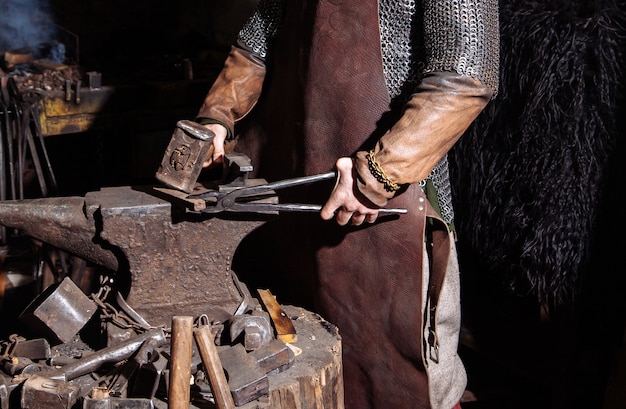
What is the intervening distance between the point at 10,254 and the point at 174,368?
337 cm

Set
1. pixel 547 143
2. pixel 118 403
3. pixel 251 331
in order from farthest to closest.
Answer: pixel 547 143 < pixel 251 331 < pixel 118 403

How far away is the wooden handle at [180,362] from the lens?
6.45ft

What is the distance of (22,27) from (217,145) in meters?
3.03

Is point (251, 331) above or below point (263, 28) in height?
below

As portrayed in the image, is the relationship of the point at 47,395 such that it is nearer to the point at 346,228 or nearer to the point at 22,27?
the point at 346,228

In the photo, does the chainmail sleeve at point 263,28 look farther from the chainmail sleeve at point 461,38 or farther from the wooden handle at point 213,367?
the wooden handle at point 213,367

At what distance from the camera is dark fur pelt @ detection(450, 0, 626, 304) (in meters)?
3.17

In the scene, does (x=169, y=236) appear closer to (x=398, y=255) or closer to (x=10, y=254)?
(x=398, y=255)

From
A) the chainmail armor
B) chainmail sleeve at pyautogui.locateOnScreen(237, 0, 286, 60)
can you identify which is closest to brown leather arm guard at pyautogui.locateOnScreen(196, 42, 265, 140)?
chainmail sleeve at pyautogui.locateOnScreen(237, 0, 286, 60)

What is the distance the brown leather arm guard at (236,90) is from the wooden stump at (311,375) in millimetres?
758

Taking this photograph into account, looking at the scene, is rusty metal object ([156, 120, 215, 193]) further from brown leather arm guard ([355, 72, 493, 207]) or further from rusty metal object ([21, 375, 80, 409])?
rusty metal object ([21, 375, 80, 409])

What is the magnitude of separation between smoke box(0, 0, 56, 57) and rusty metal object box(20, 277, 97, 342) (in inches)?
119

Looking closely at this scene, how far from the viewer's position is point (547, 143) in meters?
3.31

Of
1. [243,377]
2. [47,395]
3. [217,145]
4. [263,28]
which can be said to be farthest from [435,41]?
[47,395]
